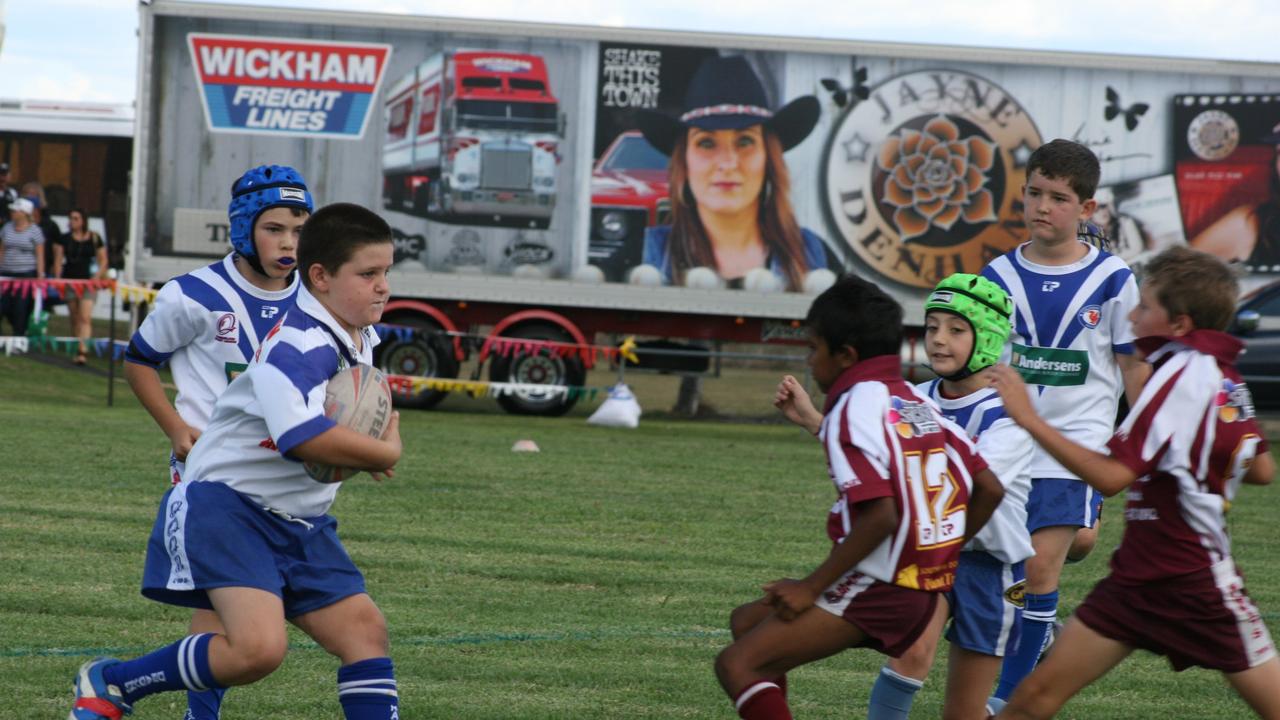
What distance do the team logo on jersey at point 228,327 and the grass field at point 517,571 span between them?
134 centimetres

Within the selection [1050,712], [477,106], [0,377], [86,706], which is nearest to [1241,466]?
[1050,712]

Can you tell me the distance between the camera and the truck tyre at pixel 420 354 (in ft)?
64.1

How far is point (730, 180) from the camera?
1923cm

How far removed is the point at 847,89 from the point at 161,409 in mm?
14945

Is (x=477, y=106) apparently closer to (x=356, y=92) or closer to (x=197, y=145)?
(x=356, y=92)

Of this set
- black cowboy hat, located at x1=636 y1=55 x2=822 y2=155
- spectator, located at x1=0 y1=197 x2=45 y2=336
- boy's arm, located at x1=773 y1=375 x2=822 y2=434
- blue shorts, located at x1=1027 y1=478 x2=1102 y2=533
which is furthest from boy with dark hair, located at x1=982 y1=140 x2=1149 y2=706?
spectator, located at x1=0 y1=197 x2=45 y2=336

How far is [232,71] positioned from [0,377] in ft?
16.2

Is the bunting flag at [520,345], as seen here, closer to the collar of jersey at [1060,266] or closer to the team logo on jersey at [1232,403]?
the collar of jersey at [1060,266]

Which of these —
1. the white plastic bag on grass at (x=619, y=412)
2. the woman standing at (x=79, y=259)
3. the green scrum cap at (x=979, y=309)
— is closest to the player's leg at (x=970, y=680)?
the green scrum cap at (x=979, y=309)

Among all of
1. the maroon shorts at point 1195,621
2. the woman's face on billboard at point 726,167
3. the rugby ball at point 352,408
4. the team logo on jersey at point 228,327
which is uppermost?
the woman's face on billboard at point 726,167

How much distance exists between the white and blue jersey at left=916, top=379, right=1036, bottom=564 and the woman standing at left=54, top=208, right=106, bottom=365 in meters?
17.4

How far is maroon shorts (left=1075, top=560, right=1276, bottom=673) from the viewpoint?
458 cm

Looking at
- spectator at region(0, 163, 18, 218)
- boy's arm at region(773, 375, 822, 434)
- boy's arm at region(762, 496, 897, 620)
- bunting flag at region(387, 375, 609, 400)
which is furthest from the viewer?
spectator at region(0, 163, 18, 218)

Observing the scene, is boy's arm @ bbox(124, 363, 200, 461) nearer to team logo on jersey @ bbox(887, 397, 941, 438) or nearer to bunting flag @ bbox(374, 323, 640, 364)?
team logo on jersey @ bbox(887, 397, 941, 438)
